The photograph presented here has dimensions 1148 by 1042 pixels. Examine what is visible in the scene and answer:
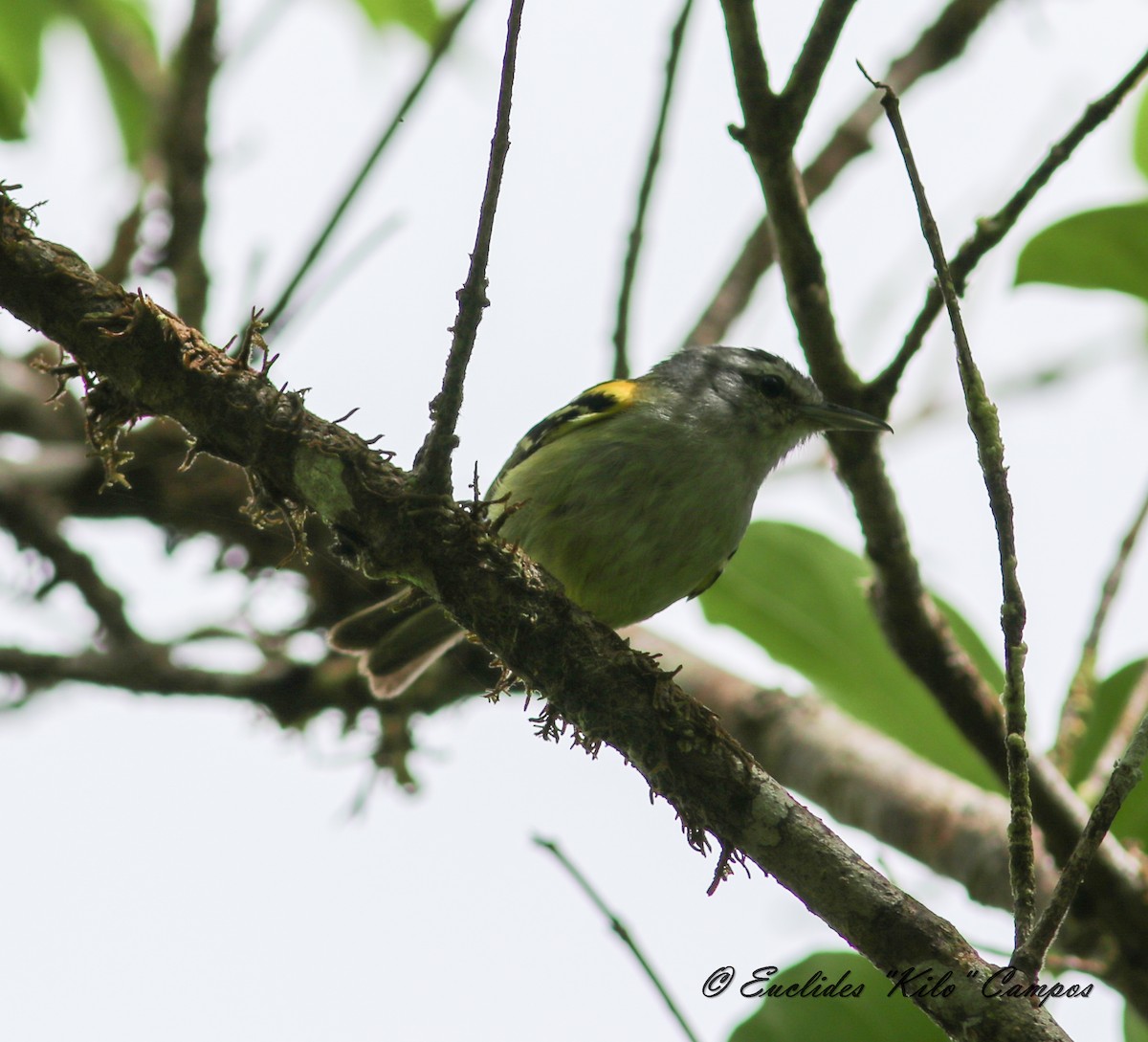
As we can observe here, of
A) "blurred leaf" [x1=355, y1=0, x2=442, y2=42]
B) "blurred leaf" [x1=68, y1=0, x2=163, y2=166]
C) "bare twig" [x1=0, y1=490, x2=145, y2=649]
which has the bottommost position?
"bare twig" [x1=0, y1=490, x2=145, y2=649]

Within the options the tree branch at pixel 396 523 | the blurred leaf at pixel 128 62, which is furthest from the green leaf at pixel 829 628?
the blurred leaf at pixel 128 62

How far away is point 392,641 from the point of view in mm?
4547

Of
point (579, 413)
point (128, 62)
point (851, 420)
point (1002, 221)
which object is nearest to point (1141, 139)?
point (1002, 221)

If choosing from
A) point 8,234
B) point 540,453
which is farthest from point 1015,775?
point 540,453

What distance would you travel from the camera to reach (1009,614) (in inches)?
88.2

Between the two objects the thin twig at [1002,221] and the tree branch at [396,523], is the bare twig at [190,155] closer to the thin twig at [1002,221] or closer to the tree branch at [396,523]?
A: the tree branch at [396,523]

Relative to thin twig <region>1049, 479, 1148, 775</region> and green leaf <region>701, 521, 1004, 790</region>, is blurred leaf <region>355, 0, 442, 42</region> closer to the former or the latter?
green leaf <region>701, 521, 1004, 790</region>

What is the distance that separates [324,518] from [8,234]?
86cm

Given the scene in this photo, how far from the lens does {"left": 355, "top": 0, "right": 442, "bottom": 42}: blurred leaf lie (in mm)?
4883

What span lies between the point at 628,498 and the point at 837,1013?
69.2 inches

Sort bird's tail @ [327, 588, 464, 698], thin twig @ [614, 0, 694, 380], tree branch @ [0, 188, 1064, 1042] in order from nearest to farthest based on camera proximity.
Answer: tree branch @ [0, 188, 1064, 1042] < thin twig @ [614, 0, 694, 380] < bird's tail @ [327, 588, 464, 698]

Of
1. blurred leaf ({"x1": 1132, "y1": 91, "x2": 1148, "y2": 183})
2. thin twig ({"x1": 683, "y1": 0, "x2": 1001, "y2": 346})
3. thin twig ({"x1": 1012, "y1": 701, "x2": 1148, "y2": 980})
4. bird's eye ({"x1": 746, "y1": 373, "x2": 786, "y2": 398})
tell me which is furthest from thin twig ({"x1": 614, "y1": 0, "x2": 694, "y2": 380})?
thin twig ({"x1": 1012, "y1": 701, "x2": 1148, "y2": 980})

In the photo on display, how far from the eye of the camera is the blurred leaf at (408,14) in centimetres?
488

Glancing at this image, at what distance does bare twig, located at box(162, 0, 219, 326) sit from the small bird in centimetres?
150
